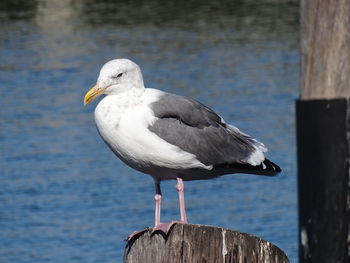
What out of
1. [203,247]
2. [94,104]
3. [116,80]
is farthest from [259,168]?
[94,104]

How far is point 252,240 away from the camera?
486 centimetres

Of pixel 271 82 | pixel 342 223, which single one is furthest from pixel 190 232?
pixel 271 82

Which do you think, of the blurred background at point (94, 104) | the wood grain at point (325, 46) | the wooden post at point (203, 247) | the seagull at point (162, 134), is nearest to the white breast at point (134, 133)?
the seagull at point (162, 134)

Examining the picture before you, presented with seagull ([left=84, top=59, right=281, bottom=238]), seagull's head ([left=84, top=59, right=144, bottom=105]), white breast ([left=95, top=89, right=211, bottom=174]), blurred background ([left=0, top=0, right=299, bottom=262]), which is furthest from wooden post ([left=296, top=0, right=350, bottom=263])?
blurred background ([left=0, top=0, right=299, bottom=262])

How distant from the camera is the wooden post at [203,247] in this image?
4.86 metres

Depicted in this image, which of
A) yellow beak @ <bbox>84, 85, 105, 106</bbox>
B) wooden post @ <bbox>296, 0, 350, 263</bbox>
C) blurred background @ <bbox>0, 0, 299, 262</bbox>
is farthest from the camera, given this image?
blurred background @ <bbox>0, 0, 299, 262</bbox>

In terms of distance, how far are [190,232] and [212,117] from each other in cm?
191

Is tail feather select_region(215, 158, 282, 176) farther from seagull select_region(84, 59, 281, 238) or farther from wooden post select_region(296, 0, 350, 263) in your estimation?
wooden post select_region(296, 0, 350, 263)

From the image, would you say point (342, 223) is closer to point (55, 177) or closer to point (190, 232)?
point (190, 232)

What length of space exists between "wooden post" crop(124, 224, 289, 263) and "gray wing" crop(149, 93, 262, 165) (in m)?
1.40

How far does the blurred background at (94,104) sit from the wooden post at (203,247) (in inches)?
323

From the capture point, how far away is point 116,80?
259 inches

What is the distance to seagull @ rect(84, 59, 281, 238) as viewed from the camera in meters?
6.37

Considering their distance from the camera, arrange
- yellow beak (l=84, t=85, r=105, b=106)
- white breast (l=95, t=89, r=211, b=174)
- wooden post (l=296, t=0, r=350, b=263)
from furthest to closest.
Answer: yellow beak (l=84, t=85, r=105, b=106)
white breast (l=95, t=89, r=211, b=174)
wooden post (l=296, t=0, r=350, b=263)
